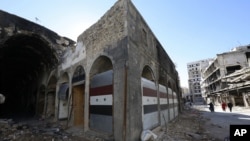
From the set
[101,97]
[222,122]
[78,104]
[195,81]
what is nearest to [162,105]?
[222,122]

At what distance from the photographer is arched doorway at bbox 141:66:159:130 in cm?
686

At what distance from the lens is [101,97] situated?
680 centimetres

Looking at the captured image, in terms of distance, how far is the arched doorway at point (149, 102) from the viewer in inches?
270

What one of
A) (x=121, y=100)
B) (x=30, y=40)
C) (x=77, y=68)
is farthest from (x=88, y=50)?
(x=30, y=40)

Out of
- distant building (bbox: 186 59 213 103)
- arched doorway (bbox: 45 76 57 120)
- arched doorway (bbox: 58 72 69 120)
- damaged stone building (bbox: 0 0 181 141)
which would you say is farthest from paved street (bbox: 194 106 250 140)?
distant building (bbox: 186 59 213 103)

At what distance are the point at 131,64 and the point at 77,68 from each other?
446 cm

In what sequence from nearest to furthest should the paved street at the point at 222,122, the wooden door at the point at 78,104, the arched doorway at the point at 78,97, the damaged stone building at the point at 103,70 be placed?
the damaged stone building at the point at 103,70
the paved street at the point at 222,122
the arched doorway at the point at 78,97
the wooden door at the point at 78,104

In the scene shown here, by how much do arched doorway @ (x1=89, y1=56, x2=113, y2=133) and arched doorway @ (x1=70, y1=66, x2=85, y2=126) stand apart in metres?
1.38

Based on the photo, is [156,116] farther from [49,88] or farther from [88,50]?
[49,88]

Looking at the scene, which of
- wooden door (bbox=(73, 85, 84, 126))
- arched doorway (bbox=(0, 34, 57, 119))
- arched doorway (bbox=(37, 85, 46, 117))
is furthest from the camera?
arched doorway (bbox=(37, 85, 46, 117))

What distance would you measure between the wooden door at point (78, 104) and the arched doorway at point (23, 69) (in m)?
4.74

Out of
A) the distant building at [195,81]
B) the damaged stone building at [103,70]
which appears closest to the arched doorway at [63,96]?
the damaged stone building at [103,70]

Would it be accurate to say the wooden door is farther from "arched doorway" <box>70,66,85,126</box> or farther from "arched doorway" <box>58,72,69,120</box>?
"arched doorway" <box>58,72,69,120</box>

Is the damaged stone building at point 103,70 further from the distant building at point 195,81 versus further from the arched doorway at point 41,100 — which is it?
the distant building at point 195,81
